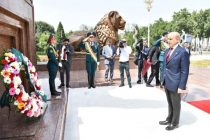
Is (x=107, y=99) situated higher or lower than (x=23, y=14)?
lower

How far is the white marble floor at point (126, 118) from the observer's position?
400cm

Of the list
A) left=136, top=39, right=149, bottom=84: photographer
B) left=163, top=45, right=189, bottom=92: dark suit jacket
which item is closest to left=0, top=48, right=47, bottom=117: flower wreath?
left=163, top=45, right=189, bottom=92: dark suit jacket

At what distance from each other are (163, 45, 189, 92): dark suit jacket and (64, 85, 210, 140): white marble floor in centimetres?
74

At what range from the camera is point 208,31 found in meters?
41.9

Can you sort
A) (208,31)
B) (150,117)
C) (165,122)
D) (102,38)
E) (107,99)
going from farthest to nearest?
(208,31) < (102,38) < (107,99) < (150,117) < (165,122)

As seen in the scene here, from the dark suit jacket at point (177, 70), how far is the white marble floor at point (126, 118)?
741 millimetres

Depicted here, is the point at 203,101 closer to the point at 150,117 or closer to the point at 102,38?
the point at 150,117

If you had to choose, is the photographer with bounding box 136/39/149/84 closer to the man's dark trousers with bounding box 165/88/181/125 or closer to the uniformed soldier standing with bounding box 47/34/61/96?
the uniformed soldier standing with bounding box 47/34/61/96

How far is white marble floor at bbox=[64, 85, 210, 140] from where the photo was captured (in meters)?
4.00

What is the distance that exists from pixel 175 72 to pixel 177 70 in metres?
0.04

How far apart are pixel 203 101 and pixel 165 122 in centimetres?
197

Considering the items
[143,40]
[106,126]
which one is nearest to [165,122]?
[106,126]

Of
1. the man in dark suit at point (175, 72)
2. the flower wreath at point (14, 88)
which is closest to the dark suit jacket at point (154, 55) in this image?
the man in dark suit at point (175, 72)

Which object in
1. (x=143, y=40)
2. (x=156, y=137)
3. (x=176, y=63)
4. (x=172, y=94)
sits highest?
(x=143, y=40)
